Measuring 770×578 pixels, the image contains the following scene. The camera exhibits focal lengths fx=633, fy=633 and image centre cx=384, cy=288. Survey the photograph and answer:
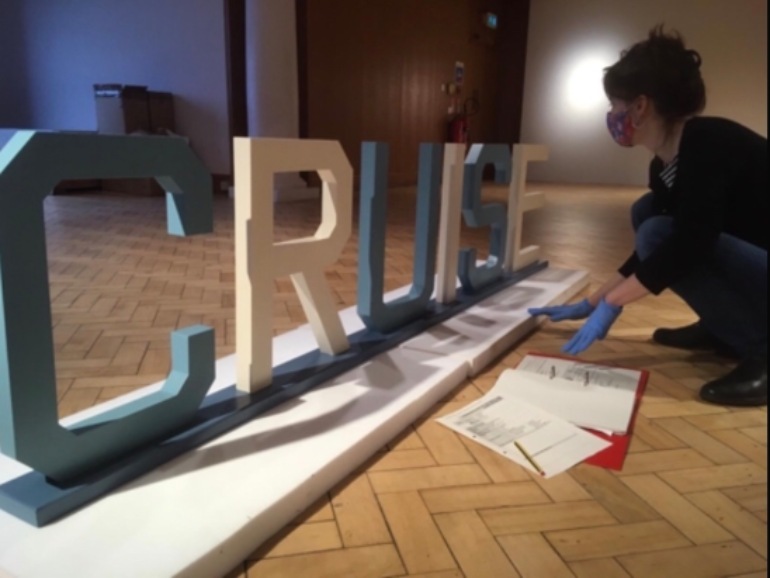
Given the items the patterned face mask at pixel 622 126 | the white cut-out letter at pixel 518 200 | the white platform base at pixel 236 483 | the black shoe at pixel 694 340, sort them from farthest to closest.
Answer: the white cut-out letter at pixel 518 200
the black shoe at pixel 694 340
the patterned face mask at pixel 622 126
the white platform base at pixel 236 483

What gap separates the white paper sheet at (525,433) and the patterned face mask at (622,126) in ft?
2.25

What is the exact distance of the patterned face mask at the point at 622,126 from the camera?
1.48m

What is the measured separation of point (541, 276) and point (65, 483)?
1923mm

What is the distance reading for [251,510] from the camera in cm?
90

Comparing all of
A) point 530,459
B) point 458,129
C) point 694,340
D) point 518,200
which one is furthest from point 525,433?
point 458,129

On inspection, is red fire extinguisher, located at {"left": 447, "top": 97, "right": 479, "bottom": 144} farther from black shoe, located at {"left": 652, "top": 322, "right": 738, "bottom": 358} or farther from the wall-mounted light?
black shoe, located at {"left": 652, "top": 322, "right": 738, "bottom": 358}

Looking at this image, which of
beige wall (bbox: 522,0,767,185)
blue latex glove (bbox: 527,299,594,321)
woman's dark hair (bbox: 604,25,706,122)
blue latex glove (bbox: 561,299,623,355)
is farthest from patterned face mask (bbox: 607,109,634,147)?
beige wall (bbox: 522,0,767,185)

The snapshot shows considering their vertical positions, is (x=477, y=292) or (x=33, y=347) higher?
(x=33, y=347)

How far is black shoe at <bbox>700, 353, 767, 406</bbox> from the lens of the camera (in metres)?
1.40

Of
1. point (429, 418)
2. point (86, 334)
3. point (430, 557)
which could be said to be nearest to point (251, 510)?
point (430, 557)

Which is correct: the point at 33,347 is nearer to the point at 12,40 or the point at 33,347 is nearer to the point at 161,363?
the point at 161,363

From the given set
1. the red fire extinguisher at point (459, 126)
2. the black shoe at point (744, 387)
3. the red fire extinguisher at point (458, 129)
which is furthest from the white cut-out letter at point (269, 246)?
the red fire extinguisher at point (458, 129)

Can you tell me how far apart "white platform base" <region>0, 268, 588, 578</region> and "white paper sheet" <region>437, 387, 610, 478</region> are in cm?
10

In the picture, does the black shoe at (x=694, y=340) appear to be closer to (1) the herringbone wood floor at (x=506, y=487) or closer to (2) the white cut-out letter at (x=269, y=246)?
(1) the herringbone wood floor at (x=506, y=487)
